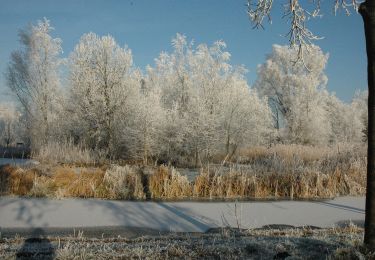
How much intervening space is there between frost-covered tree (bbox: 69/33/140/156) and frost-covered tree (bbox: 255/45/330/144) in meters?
17.9

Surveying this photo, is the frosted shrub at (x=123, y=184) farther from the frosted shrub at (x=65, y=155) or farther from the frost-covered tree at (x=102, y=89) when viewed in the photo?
the frost-covered tree at (x=102, y=89)

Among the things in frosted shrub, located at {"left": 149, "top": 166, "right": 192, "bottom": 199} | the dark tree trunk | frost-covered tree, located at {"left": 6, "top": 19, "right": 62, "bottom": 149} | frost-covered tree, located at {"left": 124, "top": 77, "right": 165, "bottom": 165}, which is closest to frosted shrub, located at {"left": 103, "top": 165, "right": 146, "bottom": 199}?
frosted shrub, located at {"left": 149, "top": 166, "right": 192, "bottom": 199}

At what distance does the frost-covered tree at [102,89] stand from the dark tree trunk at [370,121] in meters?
18.8

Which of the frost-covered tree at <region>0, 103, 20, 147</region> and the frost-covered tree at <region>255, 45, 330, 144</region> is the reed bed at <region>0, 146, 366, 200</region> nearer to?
the frost-covered tree at <region>0, 103, 20, 147</region>

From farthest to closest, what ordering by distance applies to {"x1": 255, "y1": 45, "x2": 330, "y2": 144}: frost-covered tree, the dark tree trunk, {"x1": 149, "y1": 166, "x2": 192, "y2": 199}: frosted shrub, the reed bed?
1. {"x1": 255, "y1": 45, "x2": 330, "y2": 144}: frost-covered tree
2. {"x1": 149, "y1": 166, "x2": 192, "y2": 199}: frosted shrub
3. the reed bed
4. the dark tree trunk

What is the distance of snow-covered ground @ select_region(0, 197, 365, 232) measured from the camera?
7.53 meters

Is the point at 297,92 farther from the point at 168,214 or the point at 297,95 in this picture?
the point at 168,214

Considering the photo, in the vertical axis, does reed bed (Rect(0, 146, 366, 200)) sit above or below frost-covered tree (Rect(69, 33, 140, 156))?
below

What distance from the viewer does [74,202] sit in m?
9.20

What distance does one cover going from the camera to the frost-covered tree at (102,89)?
885 inches

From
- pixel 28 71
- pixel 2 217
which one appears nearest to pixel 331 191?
pixel 2 217

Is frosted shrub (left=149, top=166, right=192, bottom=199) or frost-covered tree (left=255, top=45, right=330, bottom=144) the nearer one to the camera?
frosted shrub (left=149, top=166, right=192, bottom=199)

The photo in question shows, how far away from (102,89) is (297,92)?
21.0m

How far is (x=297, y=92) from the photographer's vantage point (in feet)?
125
